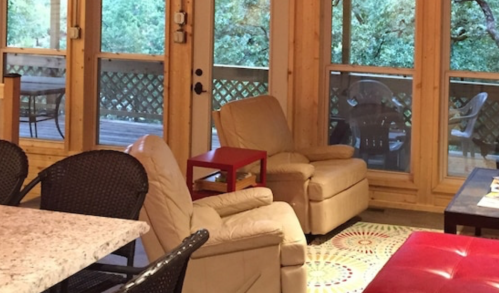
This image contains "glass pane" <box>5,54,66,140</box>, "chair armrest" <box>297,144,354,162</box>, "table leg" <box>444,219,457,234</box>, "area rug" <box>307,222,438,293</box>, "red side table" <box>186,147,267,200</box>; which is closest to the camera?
"table leg" <box>444,219,457,234</box>

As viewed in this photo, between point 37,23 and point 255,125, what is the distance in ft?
8.76

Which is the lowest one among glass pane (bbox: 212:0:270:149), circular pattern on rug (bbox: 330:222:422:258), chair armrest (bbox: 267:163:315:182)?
circular pattern on rug (bbox: 330:222:422:258)

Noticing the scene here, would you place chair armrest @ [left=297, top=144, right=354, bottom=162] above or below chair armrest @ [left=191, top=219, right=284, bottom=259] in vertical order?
above

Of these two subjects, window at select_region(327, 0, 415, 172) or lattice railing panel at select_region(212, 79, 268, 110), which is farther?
lattice railing panel at select_region(212, 79, 268, 110)

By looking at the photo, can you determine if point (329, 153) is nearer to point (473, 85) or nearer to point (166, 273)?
point (473, 85)

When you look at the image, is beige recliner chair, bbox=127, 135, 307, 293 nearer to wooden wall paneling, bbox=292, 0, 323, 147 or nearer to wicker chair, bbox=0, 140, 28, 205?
wicker chair, bbox=0, 140, 28, 205

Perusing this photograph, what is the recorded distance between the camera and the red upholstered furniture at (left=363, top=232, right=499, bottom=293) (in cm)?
270

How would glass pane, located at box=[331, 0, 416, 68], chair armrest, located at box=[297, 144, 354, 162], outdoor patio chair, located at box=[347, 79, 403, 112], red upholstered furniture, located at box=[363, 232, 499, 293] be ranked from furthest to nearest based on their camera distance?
outdoor patio chair, located at box=[347, 79, 403, 112], glass pane, located at box=[331, 0, 416, 68], chair armrest, located at box=[297, 144, 354, 162], red upholstered furniture, located at box=[363, 232, 499, 293]

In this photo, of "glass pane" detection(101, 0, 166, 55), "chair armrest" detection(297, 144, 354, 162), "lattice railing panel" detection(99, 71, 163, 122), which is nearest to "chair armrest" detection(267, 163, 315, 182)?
"chair armrest" detection(297, 144, 354, 162)

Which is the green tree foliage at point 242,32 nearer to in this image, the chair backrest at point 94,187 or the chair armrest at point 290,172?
the chair armrest at point 290,172

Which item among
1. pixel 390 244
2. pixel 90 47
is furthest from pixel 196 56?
pixel 390 244

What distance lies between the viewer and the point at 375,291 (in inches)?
105

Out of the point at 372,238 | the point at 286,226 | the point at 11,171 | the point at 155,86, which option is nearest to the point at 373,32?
the point at 372,238

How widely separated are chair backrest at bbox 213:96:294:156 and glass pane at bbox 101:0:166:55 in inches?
55.9
